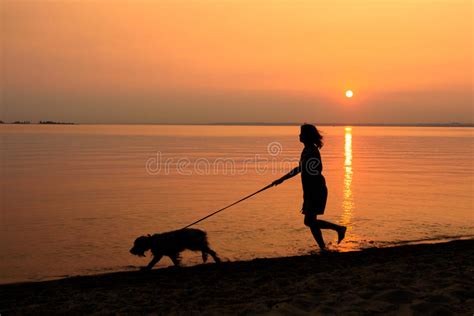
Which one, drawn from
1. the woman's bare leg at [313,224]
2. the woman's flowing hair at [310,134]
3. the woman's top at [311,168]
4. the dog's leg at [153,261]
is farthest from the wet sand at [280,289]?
the woman's flowing hair at [310,134]

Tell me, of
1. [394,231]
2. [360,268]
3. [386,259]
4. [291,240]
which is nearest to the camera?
[360,268]

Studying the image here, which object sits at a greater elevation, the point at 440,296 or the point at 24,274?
the point at 440,296

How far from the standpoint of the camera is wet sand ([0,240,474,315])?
203 inches

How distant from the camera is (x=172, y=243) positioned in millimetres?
8016

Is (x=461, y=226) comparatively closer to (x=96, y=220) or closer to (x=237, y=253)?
(x=237, y=253)

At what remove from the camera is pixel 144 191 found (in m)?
17.5

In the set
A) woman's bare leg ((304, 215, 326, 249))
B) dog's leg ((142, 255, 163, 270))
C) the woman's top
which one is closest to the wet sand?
dog's leg ((142, 255, 163, 270))

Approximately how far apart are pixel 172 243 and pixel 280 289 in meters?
2.47

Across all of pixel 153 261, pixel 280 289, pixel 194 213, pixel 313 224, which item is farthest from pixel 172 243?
pixel 194 213

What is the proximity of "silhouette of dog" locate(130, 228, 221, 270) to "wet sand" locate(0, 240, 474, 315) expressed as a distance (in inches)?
10.4

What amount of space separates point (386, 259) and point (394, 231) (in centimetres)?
328

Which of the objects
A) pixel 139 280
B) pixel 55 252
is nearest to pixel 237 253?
pixel 139 280

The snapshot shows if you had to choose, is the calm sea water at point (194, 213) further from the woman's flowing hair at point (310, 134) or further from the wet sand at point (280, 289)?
the woman's flowing hair at point (310, 134)

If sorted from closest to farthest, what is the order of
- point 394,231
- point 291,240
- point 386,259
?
point 386,259, point 291,240, point 394,231
